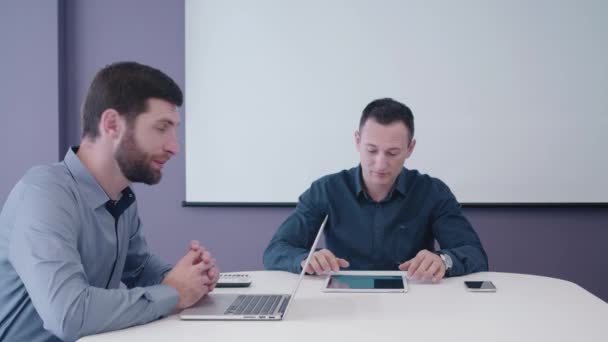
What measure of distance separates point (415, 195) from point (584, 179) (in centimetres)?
121

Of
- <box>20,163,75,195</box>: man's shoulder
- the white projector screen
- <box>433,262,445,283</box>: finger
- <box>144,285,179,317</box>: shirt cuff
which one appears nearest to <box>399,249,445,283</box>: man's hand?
<box>433,262,445,283</box>: finger

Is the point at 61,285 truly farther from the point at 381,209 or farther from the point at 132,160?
the point at 381,209

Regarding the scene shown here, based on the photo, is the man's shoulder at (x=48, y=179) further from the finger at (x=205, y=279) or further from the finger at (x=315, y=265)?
the finger at (x=315, y=265)

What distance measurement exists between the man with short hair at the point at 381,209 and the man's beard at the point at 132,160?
2.12ft

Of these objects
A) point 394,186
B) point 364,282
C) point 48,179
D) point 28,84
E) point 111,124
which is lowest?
point 364,282

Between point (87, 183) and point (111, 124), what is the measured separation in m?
0.16

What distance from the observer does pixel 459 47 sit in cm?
263

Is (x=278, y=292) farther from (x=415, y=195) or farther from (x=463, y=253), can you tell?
(x=415, y=195)

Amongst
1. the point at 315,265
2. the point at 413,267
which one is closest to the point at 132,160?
the point at 315,265

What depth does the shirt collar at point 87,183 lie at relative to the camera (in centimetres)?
123

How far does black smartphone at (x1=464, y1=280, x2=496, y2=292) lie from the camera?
1.35 meters

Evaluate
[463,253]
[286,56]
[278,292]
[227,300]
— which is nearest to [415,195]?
[463,253]

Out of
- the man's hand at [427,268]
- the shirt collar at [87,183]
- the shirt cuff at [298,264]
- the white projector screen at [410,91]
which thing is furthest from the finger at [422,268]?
the white projector screen at [410,91]

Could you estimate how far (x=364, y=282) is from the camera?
4.75 ft
